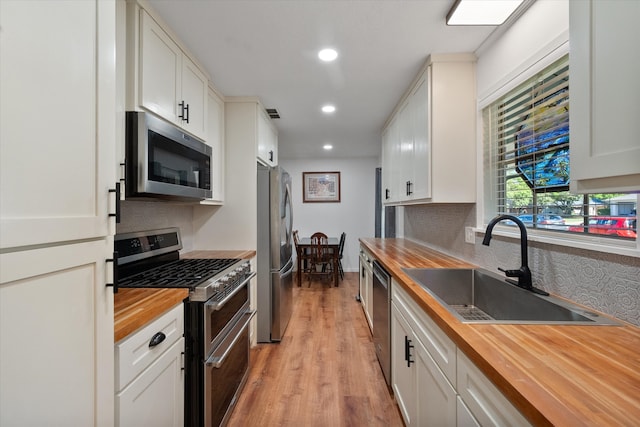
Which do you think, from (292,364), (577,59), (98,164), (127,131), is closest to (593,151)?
(577,59)

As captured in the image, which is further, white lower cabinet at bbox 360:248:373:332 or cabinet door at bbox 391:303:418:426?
white lower cabinet at bbox 360:248:373:332

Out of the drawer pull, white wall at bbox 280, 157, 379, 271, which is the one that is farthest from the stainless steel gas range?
white wall at bbox 280, 157, 379, 271

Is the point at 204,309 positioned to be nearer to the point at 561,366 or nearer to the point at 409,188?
the point at 561,366

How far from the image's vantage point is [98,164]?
76 cm

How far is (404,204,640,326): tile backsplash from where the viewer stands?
990 millimetres

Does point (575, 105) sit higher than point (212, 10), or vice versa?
point (212, 10)

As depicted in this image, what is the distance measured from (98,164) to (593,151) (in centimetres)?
126

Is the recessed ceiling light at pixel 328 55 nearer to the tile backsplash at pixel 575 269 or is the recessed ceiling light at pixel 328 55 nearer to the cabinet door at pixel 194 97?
the cabinet door at pixel 194 97

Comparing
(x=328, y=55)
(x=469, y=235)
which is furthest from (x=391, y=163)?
(x=328, y=55)

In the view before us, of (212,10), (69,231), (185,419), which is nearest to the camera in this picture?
(69,231)

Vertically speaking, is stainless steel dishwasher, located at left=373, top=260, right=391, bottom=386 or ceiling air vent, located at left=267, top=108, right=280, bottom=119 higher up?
ceiling air vent, located at left=267, top=108, right=280, bottom=119

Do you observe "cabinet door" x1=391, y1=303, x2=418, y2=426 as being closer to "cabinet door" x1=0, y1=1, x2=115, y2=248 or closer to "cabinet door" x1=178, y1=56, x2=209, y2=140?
"cabinet door" x1=0, y1=1, x2=115, y2=248

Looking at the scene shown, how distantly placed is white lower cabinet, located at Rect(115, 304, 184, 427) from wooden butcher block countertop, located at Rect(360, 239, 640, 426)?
107 cm

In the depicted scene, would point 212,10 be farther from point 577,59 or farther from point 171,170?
point 577,59
